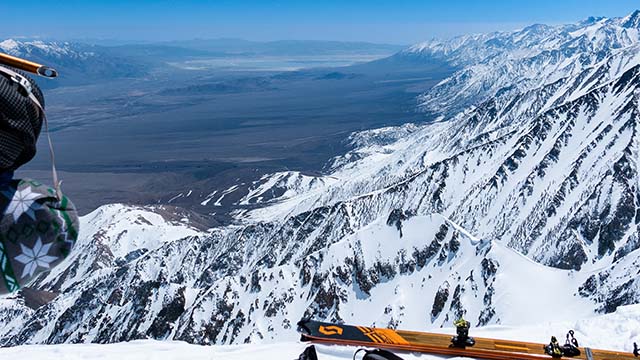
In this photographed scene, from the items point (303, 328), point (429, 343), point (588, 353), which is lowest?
point (303, 328)

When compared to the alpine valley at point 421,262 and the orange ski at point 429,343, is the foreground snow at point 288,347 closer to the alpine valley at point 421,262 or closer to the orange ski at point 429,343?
the orange ski at point 429,343

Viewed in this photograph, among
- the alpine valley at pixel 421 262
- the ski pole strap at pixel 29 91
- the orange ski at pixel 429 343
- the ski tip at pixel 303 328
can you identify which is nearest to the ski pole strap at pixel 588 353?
the orange ski at pixel 429 343

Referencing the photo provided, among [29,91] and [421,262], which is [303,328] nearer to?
[29,91]

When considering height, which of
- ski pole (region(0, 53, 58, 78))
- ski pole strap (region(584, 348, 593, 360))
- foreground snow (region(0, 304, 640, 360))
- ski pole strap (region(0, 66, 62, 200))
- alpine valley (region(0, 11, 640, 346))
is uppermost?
ski pole (region(0, 53, 58, 78))

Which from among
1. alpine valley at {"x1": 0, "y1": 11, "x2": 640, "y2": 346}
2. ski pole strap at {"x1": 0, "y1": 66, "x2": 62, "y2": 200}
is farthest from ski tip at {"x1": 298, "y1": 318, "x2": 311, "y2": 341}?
alpine valley at {"x1": 0, "y1": 11, "x2": 640, "y2": 346}

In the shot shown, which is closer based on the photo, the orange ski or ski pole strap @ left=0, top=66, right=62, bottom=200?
ski pole strap @ left=0, top=66, right=62, bottom=200

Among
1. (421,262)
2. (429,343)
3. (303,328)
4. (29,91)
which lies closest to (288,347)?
(303,328)

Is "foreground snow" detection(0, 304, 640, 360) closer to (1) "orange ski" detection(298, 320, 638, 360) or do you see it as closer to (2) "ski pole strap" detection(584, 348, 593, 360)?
(1) "orange ski" detection(298, 320, 638, 360)

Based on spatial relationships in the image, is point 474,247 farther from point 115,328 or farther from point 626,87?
point 626,87
